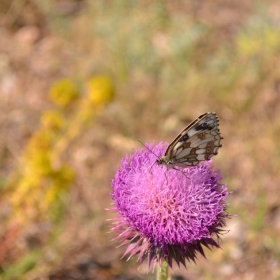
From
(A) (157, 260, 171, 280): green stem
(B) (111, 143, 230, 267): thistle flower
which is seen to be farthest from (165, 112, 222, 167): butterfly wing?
(A) (157, 260, 171, 280): green stem

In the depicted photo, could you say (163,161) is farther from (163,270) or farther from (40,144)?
(40,144)

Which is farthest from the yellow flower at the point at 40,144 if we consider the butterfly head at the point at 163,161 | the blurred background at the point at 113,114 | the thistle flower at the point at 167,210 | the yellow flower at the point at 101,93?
Result: the butterfly head at the point at 163,161

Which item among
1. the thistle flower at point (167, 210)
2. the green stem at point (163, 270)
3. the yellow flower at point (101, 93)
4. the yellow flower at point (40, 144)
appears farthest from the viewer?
the yellow flower at point (101, 93)

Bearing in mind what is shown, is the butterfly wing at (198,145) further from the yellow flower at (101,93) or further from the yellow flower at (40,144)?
the yellow flower at (101,93)

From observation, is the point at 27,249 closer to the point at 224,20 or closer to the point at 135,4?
the point at 135,4

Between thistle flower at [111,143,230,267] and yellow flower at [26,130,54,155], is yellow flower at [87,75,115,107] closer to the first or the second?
yellow flower at [26,130,54,155]

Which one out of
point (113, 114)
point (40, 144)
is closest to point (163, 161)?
point (40, 144)
